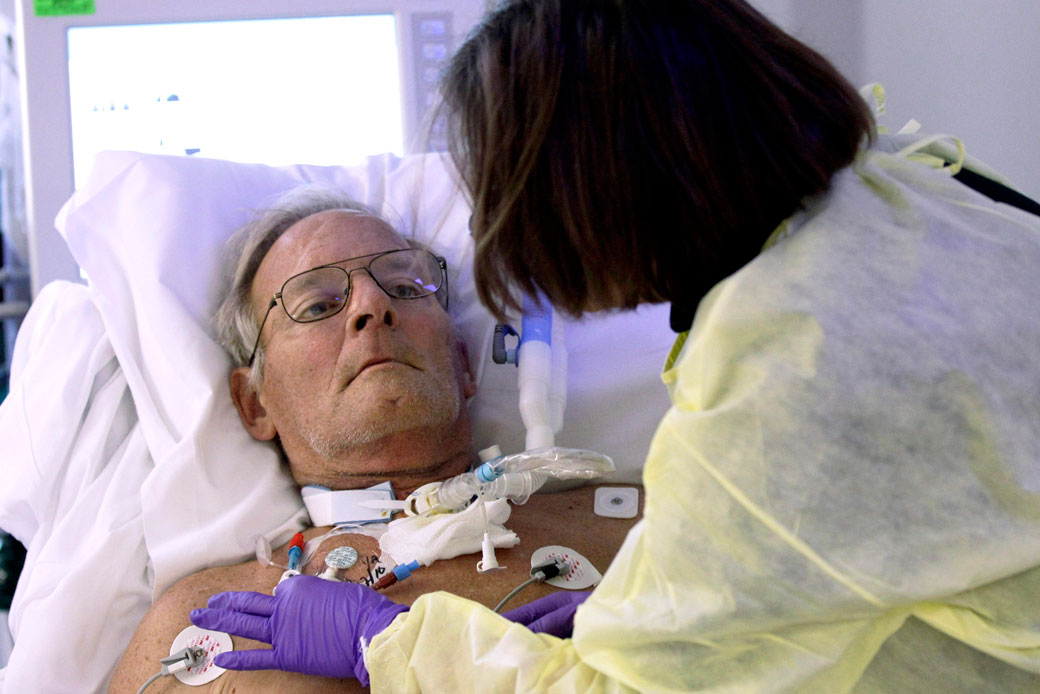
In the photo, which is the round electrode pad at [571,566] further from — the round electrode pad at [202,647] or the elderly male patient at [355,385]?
the round electrode pad at [202,647]

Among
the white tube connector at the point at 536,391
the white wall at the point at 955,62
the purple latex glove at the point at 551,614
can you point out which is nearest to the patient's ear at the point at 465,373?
the white tube connector at the point at 536,391

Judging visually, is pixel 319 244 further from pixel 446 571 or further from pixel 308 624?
pixel 308 624

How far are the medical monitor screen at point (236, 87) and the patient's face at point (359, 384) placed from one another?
729mm

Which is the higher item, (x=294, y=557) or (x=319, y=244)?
(x=319, y=244)

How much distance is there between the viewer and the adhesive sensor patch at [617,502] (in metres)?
1.76

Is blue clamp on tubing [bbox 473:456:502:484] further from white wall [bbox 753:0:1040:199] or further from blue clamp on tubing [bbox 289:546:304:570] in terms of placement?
white wall [bbox 753:0:1040:199]

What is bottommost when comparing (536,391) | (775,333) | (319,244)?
(536,391)

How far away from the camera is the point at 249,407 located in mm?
1944

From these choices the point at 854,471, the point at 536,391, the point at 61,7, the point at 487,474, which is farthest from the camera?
the point at 61,7

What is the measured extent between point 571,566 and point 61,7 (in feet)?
6.88

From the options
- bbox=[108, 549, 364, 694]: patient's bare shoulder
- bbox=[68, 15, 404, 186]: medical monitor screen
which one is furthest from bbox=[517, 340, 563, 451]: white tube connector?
bbox=[68, 15, 404, 186]: medical monitor screen

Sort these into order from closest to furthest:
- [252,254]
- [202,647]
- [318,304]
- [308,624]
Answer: [308,624] < [202,647] < [318,304] < [252,254]

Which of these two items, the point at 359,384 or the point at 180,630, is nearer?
the point at 180,630

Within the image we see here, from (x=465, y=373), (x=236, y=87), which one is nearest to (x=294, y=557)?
(x=465, y=373)
